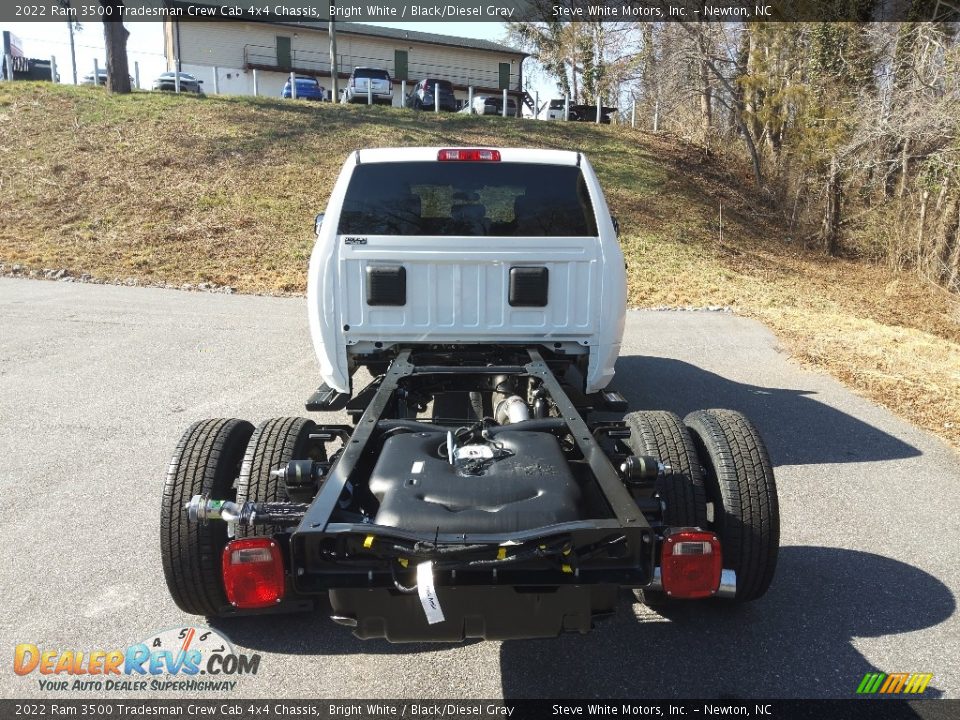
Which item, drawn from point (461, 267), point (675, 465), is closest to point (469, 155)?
point (461, 267)

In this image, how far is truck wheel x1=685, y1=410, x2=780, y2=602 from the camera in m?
3.04

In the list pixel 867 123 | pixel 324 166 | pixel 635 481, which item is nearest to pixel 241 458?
pixel 635 481

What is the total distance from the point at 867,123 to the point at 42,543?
1624cm

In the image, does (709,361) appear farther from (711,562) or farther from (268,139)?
(268,139)

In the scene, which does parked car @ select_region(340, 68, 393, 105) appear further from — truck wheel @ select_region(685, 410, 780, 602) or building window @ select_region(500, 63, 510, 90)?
truck wheel @ select_region(685, 410, 780, 602)

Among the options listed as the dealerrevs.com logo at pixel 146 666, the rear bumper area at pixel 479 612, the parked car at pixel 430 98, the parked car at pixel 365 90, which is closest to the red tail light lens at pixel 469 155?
the dealerrevs.com logo at pixel 146 666

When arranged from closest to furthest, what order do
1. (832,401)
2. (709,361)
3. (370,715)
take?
(370,715), (832,401), (709,361)

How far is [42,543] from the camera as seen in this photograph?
3846mm

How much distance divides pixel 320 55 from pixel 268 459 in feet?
153

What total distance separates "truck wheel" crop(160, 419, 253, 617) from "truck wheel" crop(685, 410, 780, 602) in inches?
81.5

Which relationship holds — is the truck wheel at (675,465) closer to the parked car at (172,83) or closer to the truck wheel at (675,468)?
the truck wheel at (675,468)

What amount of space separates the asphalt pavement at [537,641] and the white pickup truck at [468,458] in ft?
0.92

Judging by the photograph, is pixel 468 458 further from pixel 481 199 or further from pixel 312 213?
pixel 312 213

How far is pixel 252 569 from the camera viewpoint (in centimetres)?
235
